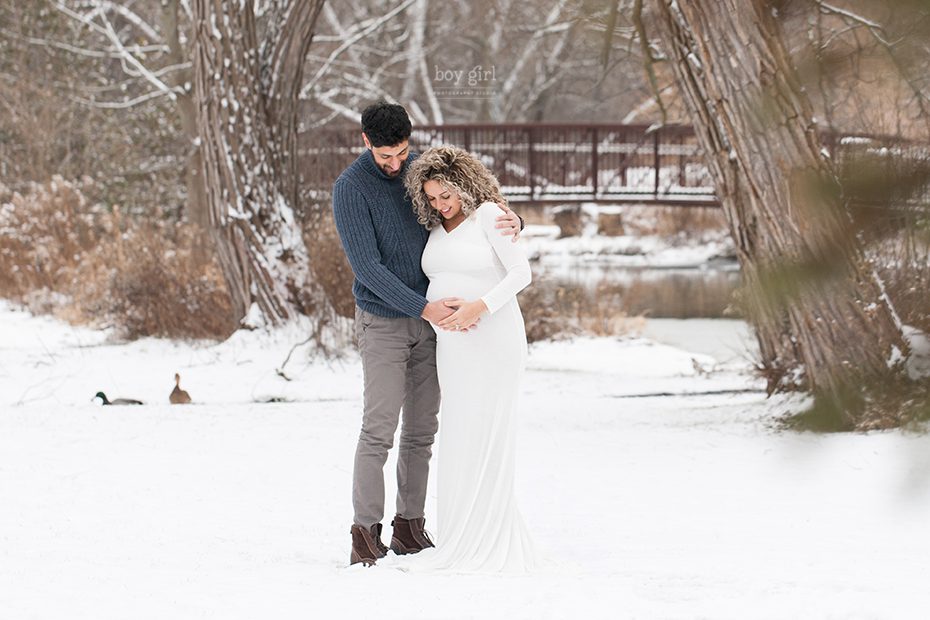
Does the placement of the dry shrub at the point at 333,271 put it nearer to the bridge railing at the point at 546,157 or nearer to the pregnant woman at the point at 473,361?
the bridge railing at the point at 546,157

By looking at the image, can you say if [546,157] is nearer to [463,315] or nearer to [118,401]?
[118,401]

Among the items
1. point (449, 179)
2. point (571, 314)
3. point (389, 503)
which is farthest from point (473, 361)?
point (571, 314)

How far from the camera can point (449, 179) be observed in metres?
4.21

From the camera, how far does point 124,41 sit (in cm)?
2430

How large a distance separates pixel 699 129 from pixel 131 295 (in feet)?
22.0

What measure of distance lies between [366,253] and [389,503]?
1.77 metres

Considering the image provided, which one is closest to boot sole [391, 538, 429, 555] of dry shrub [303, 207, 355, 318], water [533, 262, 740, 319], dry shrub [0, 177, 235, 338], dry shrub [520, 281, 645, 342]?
dry shrub [303, 207, 355, 318]

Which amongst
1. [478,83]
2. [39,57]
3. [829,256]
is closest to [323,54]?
[478,83]

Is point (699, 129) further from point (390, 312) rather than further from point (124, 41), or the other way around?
point (124, 41)

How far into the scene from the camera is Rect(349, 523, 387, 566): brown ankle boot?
14.5 ft

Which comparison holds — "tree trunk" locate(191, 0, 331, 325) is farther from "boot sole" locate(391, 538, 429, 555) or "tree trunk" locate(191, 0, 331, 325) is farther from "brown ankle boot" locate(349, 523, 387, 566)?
"brown ankle boot" locate(349, 523, 387, 566)

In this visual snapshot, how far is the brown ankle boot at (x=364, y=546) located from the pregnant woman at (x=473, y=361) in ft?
0.50

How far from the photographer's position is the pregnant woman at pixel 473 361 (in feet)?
13.9

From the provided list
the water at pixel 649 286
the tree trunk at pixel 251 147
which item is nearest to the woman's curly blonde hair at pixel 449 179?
the tree trunk at pixel 251 147
